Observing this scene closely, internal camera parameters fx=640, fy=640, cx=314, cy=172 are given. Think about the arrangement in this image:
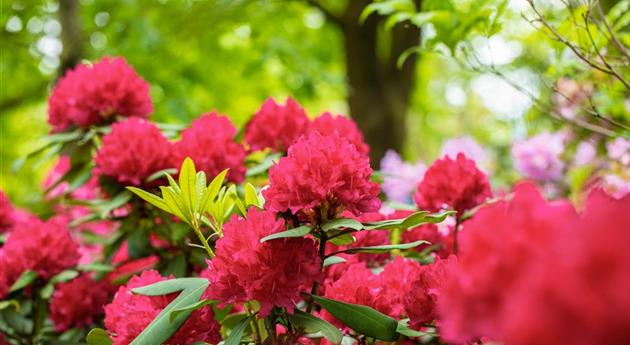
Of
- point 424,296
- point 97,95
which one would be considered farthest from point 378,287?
point 97,95

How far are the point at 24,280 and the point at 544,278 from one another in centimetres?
150

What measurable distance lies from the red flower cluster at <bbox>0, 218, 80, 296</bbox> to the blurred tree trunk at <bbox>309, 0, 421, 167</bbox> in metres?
3.03

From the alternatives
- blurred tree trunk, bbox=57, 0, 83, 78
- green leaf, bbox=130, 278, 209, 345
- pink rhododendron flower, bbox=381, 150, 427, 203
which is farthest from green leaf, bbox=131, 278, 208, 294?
blurred tree trunk, bbox=57, 0, 83, 78

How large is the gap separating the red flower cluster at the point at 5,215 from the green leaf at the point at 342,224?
57.2 inches

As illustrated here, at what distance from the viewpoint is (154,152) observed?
5.35 ft

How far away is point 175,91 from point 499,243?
13.1 ft

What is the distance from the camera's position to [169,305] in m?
1.14

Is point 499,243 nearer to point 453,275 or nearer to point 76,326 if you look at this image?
point 453,275

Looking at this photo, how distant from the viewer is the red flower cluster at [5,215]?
2.08 meters

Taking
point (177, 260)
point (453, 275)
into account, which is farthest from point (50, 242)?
point (453, 275)

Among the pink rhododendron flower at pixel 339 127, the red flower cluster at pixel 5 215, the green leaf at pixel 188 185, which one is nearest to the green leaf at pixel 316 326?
the green leaf at pixel 188 185

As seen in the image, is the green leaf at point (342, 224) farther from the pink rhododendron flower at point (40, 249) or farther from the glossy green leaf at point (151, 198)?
the pink rhododendron flower at point (40, 249)

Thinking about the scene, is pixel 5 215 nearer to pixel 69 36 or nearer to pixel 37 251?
pixel 37 251

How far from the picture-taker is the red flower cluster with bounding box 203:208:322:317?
3.26 feet
